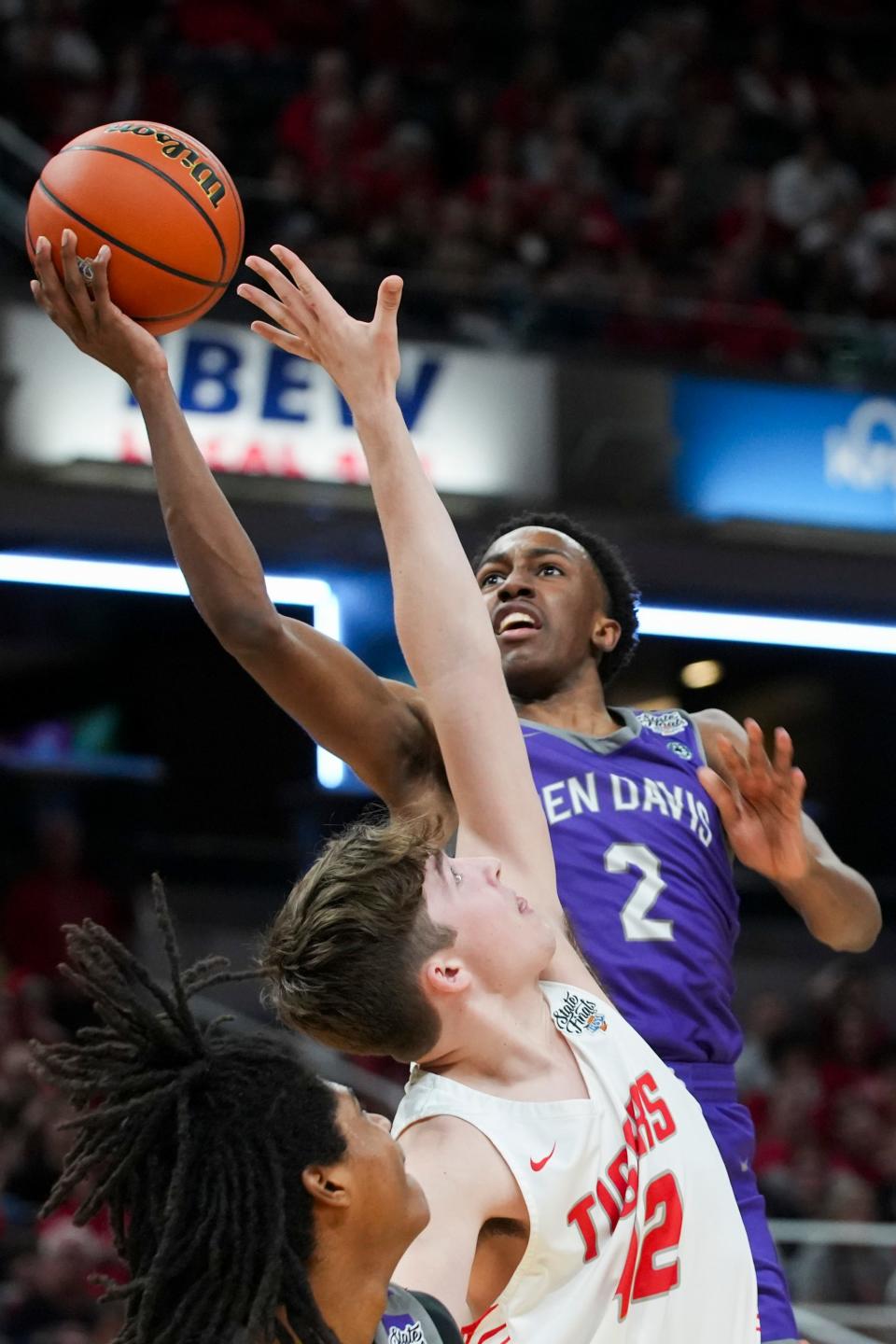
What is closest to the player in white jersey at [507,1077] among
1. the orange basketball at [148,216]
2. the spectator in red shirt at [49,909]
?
the orange basketball at [148,216]

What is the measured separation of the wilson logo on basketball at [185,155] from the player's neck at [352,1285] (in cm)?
201

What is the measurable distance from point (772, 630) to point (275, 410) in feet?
8.91

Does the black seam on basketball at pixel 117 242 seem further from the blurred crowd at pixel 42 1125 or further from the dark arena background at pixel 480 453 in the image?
the dark arena background at pixel 480 453

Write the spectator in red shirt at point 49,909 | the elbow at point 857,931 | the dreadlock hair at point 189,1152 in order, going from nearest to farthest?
the dreadlock hair at point 189,1152 → the elbow at point 857,931 → the spectator in red shirt at point 49,909

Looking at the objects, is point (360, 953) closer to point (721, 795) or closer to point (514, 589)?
point (721, 795)

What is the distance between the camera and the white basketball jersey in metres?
2.17

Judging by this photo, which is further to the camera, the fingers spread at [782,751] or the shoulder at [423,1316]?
the fingers spread at [782,751]

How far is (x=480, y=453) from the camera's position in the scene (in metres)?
8.44

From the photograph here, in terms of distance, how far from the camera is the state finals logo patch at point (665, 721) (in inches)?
136

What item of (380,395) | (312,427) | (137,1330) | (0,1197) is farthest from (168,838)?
(137,1330)

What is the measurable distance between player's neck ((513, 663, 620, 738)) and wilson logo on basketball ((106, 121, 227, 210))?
3.58 feet

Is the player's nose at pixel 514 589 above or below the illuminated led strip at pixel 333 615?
above

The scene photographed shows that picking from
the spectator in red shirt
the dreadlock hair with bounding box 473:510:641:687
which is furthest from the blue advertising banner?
the dreadlock hair with bounding box 473:510:641:687

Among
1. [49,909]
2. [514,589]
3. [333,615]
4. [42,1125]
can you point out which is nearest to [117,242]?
[514,589]
